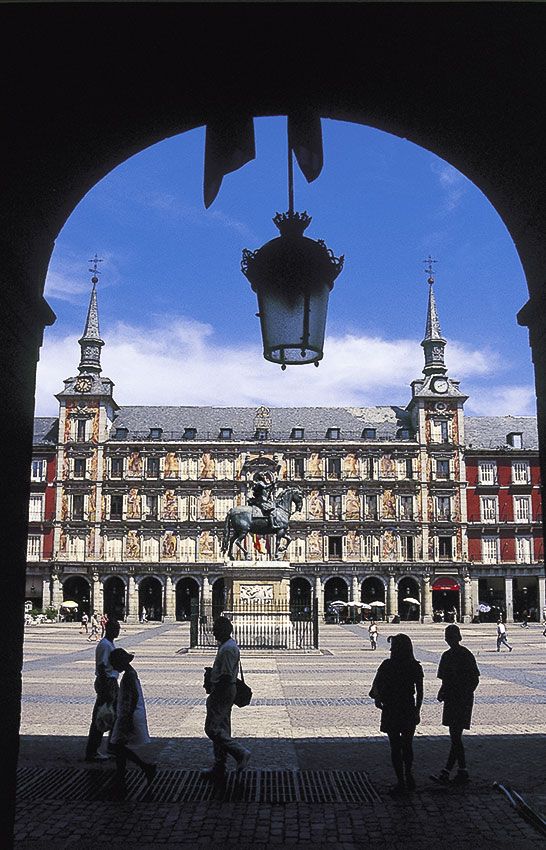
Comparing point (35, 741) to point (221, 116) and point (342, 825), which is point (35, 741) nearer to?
point (342, 825)

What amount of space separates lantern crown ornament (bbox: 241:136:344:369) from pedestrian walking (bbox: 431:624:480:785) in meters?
4.96

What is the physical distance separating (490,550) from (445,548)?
3.63m

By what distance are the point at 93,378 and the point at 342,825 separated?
207ft

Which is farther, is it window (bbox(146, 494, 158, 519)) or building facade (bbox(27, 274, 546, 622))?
window (bbox(146, 494, 158, 519))

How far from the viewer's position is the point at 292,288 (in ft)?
14.9

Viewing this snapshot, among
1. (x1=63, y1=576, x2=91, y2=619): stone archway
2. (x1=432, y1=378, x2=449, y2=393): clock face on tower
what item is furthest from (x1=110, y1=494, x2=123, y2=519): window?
(x1=432, y1=378, x2=449, y2=393): clock face on tower

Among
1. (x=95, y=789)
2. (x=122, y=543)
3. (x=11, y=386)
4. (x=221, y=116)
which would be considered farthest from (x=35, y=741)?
(x=122, y=543)

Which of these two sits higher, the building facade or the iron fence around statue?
the building facade

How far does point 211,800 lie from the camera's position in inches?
302

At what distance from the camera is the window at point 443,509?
64.9 metres

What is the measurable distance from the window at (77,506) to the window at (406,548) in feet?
86.9

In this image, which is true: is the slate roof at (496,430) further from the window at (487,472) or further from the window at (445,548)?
the window at (445,548)

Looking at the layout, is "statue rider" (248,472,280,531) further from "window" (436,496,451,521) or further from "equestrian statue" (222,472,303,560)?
"window" (436,496,451,521)

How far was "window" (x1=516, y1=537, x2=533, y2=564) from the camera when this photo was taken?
208 feet
